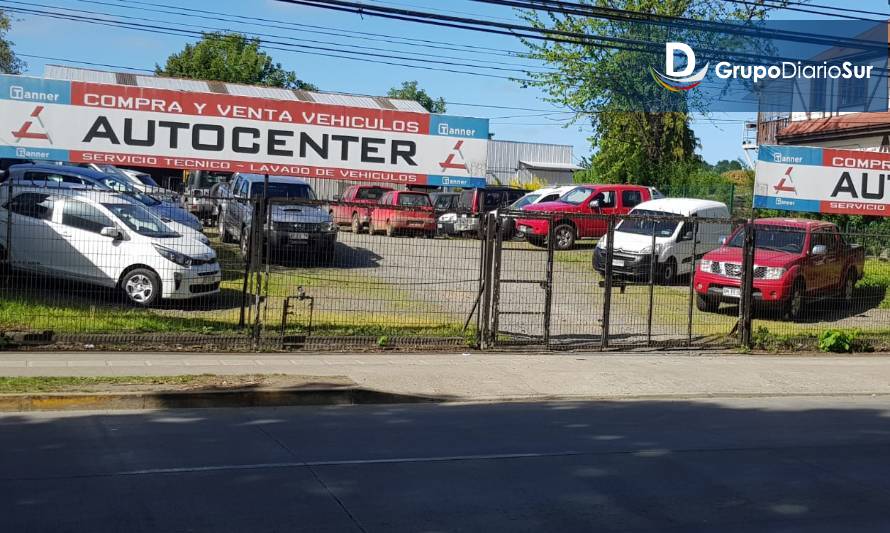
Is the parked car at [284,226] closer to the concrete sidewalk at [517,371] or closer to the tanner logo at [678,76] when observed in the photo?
the concrete sidewalk at [517,371]

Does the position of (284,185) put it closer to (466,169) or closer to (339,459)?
(466,169)

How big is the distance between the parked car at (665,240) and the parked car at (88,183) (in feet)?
23.3

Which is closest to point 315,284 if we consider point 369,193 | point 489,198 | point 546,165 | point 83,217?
point 83,217

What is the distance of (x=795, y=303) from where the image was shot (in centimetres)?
1647

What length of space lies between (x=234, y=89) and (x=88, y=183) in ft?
13.4

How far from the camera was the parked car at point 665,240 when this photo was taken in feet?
51.2

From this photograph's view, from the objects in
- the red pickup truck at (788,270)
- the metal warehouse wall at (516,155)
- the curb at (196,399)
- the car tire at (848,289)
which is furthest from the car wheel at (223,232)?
the metal warehouse wall at (516,155)

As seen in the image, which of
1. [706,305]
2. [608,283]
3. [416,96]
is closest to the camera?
[608,283]

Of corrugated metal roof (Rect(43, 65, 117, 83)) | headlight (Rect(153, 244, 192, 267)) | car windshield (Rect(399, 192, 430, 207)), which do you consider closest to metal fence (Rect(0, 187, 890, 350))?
headlight (Rect(153, 244, 192, 267))

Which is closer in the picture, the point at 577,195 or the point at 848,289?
the point at 848,289

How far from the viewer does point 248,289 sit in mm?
13930

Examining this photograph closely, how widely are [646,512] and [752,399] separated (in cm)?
627

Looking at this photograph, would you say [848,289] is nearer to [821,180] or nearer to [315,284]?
[821,180]

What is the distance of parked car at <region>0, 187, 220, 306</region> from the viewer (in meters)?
12.9
